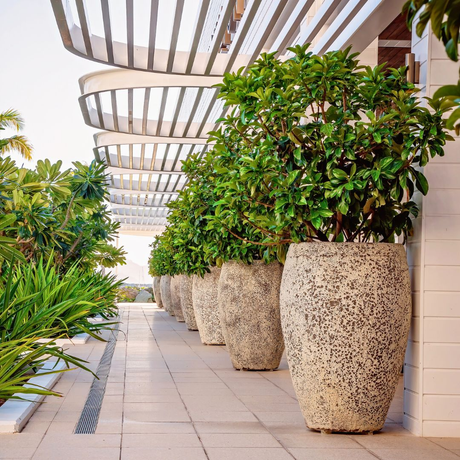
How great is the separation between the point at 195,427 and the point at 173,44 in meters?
6.25

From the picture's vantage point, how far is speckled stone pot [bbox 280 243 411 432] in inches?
153

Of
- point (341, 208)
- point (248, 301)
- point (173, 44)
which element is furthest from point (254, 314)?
point (173, 44)

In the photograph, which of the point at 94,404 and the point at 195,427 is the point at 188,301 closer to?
the point at 94,404

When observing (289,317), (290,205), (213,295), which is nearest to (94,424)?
(289,317)

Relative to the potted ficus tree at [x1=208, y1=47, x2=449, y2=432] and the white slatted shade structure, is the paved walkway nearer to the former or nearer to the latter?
the potted ficus tree at [x1=208, y1=47, x2=449, y2=432]

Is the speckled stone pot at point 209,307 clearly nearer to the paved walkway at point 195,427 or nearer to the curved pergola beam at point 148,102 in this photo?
the paved walkway at point 195,427

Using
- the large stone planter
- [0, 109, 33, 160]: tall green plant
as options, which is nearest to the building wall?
the large stone planter

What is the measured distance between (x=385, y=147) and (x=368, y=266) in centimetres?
77

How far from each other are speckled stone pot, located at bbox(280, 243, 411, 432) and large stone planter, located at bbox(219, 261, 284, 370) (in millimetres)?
2602

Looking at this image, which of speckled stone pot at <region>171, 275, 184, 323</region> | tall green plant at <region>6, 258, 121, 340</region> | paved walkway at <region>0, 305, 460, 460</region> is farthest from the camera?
speckled stone pot at <region>171, 275, 184, 323</region>

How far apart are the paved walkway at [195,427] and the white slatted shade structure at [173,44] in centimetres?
325

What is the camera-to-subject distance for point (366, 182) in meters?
3.90

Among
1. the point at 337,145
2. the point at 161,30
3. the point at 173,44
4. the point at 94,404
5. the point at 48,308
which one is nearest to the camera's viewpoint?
the point at 337,145

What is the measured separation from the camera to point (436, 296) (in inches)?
160
